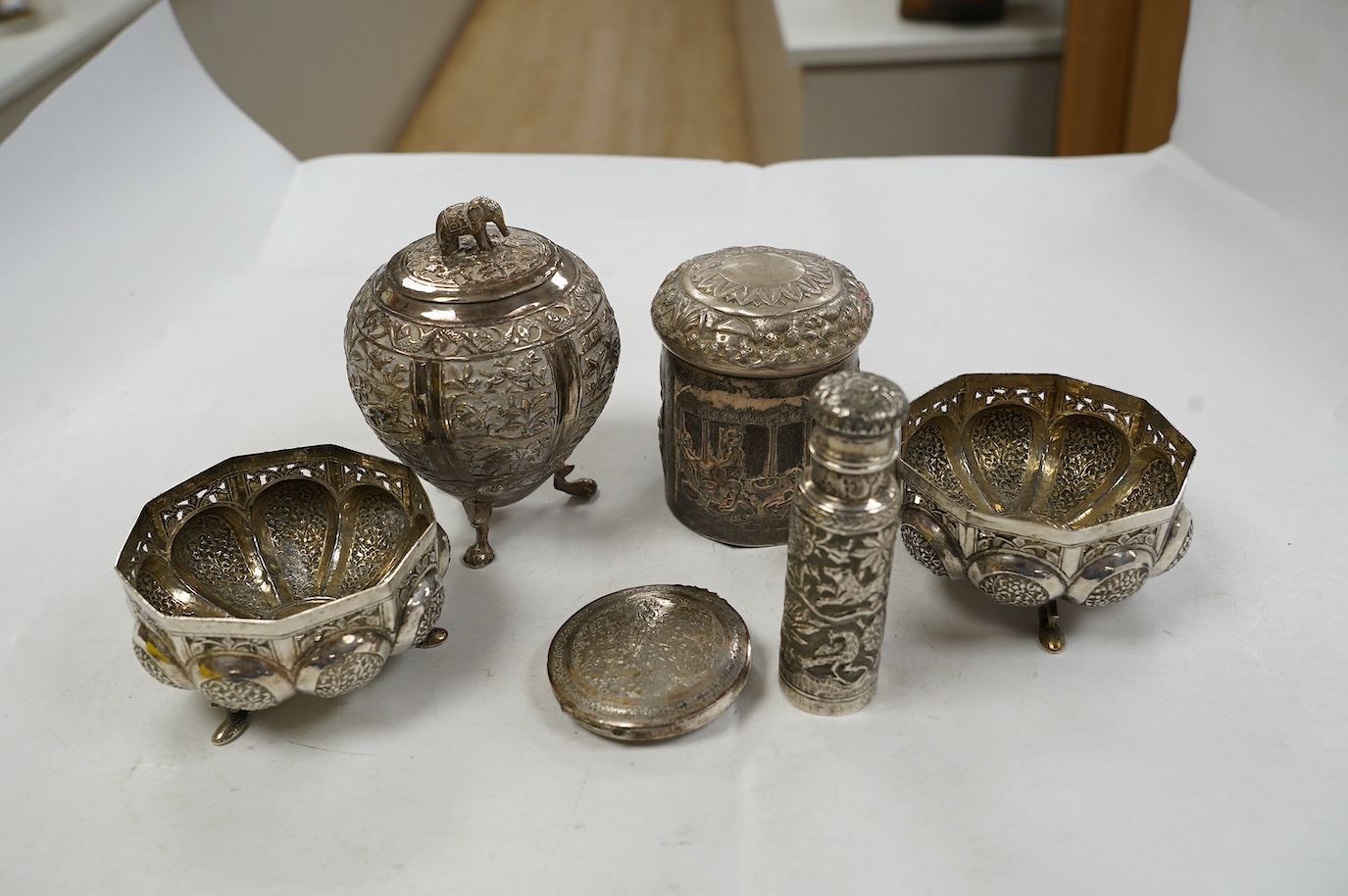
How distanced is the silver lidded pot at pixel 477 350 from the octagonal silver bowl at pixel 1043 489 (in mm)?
573

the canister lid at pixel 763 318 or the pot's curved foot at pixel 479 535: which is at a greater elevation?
the canister lid at pixel 763 318

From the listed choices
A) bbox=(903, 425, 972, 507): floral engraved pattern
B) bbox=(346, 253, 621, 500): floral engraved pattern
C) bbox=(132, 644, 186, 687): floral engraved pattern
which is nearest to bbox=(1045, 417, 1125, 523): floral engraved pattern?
bbox=(903, 425, 972, 507): floral engraved pattern

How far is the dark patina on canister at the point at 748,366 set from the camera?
1.86 metres

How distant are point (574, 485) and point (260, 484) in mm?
588

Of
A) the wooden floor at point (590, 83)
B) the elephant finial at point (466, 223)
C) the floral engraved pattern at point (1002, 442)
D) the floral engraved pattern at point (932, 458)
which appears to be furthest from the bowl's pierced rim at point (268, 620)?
the wooden floor at point (590, 83)

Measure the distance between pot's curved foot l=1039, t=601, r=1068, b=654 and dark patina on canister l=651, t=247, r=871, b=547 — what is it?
0.46 m

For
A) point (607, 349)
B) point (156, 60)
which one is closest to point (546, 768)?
point (607, 349)

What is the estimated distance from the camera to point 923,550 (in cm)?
182

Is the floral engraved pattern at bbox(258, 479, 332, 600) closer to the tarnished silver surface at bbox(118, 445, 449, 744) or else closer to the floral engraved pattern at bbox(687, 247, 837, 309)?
the tarnished silver surface at bbox(118, 445, 449, 744)

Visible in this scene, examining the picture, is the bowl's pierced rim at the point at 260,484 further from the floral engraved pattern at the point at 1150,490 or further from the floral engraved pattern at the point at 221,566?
the floral engraved pattern at the point at 1150,490

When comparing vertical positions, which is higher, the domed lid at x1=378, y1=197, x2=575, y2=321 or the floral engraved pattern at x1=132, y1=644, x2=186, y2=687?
the domed lid at x1=378, y1=197, x2=575, y2=321

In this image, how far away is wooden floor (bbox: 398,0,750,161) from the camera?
5922mm

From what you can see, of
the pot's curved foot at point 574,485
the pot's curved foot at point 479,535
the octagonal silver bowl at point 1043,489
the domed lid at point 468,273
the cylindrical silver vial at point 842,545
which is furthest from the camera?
the pot's curved foot at point 574,485

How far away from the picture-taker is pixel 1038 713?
68.9 inches
